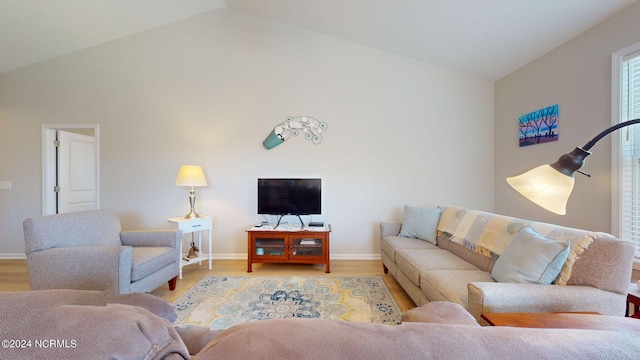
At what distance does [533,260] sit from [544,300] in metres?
0.29

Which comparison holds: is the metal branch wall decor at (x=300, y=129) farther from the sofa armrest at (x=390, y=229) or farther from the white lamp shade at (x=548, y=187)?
the white lamp shade at (x=548, y=187)

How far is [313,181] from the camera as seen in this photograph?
3.14m

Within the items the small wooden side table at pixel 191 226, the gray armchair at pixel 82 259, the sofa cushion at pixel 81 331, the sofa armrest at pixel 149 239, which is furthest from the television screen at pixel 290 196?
the sofa cushion at pixel 81 331

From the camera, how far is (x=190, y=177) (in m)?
2.93

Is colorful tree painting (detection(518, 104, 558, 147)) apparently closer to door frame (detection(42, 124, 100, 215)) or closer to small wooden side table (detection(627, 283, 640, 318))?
small wooden side table (detection(627, 283, 640, 318))

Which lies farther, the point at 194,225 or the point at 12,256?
the point at 12,256

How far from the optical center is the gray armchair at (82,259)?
1846mm

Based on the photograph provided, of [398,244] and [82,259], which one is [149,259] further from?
[398,244]

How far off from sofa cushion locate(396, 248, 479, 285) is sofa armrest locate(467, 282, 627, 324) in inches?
27.5

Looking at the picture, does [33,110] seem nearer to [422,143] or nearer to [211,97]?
[211,97]

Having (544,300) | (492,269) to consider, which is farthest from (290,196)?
(544,300)

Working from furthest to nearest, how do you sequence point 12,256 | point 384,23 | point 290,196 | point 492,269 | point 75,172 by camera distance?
point 75,172 < point 12,256 < point 290,196 < point 384,23 < point 492,269

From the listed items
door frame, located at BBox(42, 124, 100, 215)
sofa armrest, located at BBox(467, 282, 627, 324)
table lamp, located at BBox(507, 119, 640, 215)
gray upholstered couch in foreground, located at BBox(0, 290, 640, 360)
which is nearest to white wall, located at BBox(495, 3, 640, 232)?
sofa armrest, located at BBox(467, 282, 627, 324)

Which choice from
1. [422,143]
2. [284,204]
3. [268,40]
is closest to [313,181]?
[284,204]
